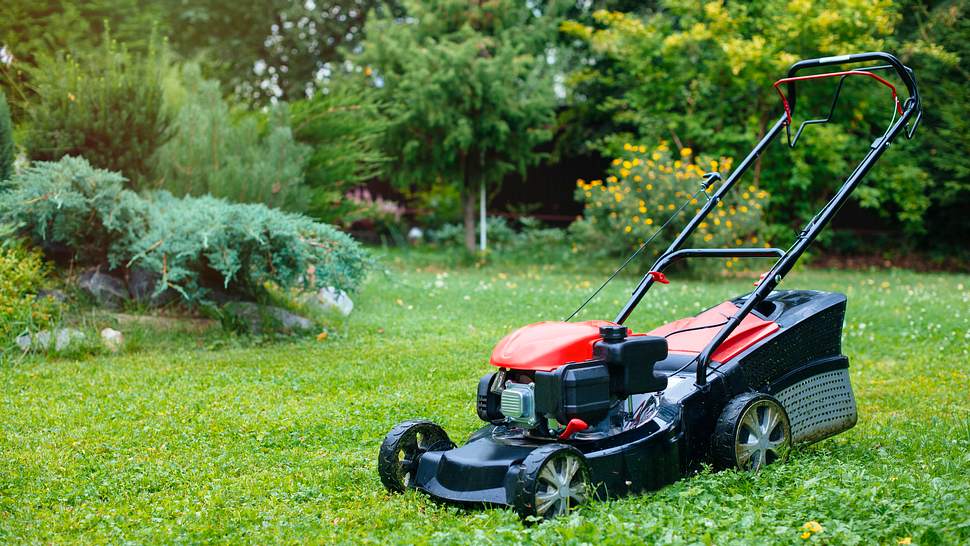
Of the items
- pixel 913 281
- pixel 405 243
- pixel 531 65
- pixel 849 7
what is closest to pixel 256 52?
pixel 405 243

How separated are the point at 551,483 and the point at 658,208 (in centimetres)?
944

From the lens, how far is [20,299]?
7.17 m

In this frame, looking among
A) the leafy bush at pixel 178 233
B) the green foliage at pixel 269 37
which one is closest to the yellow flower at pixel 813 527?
the leafy bush at pixel 178 233

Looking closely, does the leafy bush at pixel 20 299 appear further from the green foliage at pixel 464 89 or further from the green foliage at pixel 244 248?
the green foliage at pixel 464 89

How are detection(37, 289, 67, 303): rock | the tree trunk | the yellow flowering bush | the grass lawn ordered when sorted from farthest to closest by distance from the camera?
the tree trunk, the yellow flowering bush, detection(37, 289, 67, 303): rock, the grass lawn

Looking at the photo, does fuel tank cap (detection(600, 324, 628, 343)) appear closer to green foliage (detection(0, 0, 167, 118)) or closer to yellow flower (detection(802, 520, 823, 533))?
yellow flower (detection(802, 520, 823, 533))

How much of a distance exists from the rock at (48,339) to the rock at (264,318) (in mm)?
1181

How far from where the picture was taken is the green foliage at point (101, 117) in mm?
8375

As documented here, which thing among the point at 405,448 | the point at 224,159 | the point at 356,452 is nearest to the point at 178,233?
the point at 224,159

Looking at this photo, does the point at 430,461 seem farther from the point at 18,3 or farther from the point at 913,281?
the point at 18,3

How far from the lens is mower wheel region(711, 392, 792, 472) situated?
12.9 ft

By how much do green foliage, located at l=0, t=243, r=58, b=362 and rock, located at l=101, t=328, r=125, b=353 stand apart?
396mm

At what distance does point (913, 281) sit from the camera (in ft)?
43.4

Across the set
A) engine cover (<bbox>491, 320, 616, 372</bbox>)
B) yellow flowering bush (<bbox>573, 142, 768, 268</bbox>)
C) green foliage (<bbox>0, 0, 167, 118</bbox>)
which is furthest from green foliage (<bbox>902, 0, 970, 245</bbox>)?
engine cover (<bbox>491, 320, 616, 372</bbox>)
